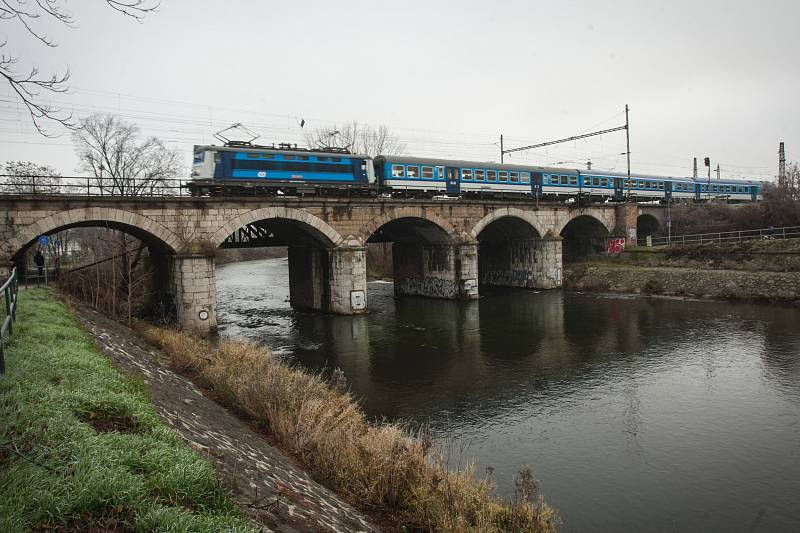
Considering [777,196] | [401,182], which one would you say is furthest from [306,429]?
[777,196]

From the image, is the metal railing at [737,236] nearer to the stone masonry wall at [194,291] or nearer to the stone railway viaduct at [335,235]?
the stone railway viaduct at [335,235]

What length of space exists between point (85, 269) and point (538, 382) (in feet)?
80.3

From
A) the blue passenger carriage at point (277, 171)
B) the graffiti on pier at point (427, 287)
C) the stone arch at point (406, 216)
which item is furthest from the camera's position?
the graffiti on pier at point (427, 287)

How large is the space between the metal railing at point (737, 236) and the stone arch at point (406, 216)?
2215 cm

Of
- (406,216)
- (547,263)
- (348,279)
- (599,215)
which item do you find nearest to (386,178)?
(406,216)

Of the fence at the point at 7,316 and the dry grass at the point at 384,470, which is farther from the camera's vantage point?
the dry grass at the point at 384,470

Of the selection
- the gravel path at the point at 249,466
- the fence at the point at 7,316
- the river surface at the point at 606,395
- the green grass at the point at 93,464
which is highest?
the fence at the point at 7,316

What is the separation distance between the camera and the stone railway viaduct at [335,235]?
2398cm

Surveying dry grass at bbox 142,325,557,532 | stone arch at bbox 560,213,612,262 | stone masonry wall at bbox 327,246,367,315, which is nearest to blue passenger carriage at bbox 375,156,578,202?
stone arch at bbox 560,213,612,262

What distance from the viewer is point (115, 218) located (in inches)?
951

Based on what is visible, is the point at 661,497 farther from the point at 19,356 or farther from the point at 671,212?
the point at 671,212

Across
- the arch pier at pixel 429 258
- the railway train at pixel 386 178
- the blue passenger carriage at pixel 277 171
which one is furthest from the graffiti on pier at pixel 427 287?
the blue passenger carriage at pixel 277 171

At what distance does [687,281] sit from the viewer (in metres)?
37.0

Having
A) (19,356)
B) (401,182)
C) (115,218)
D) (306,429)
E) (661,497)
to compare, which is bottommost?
(661,497)
